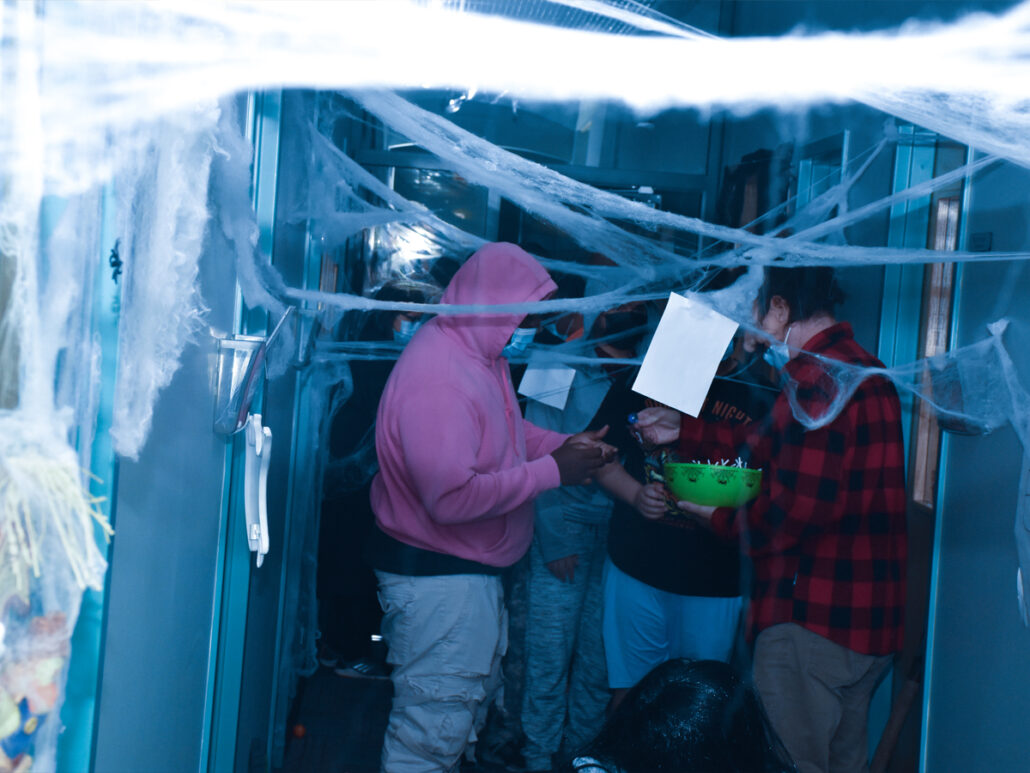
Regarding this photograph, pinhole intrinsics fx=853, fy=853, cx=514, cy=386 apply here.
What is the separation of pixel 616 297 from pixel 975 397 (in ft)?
2.57

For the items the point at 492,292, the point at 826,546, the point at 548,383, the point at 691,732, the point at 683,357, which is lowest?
the point at 691,732

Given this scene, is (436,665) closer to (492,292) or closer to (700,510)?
(700,510)

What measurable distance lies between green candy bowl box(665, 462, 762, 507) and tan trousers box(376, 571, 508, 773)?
1.69 ft

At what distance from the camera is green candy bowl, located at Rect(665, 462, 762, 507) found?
6.10 ft

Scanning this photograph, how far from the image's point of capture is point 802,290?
184cm

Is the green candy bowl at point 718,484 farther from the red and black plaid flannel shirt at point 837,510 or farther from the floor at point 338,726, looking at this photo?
the floor at point 338,726

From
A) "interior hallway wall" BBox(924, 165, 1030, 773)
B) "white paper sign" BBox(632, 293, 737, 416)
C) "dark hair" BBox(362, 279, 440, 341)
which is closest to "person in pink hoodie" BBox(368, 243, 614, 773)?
"white paper sign" BBox(632, 293, 737, 416)

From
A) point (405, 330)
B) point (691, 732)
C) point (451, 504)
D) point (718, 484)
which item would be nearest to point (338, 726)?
point (405, 330)

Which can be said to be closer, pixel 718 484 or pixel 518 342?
pixel 718 484

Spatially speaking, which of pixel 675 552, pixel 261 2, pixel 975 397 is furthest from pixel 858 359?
pixel 261 2

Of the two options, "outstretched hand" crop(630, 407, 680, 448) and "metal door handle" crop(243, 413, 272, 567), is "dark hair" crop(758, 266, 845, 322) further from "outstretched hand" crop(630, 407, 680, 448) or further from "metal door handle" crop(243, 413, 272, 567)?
"metal door handle" crop(243, 413, 272, 567)

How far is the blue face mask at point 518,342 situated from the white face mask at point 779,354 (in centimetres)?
54

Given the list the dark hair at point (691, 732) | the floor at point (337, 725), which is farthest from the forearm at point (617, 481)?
the floor at point (337, 725)

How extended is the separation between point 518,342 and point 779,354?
59 centimetres
